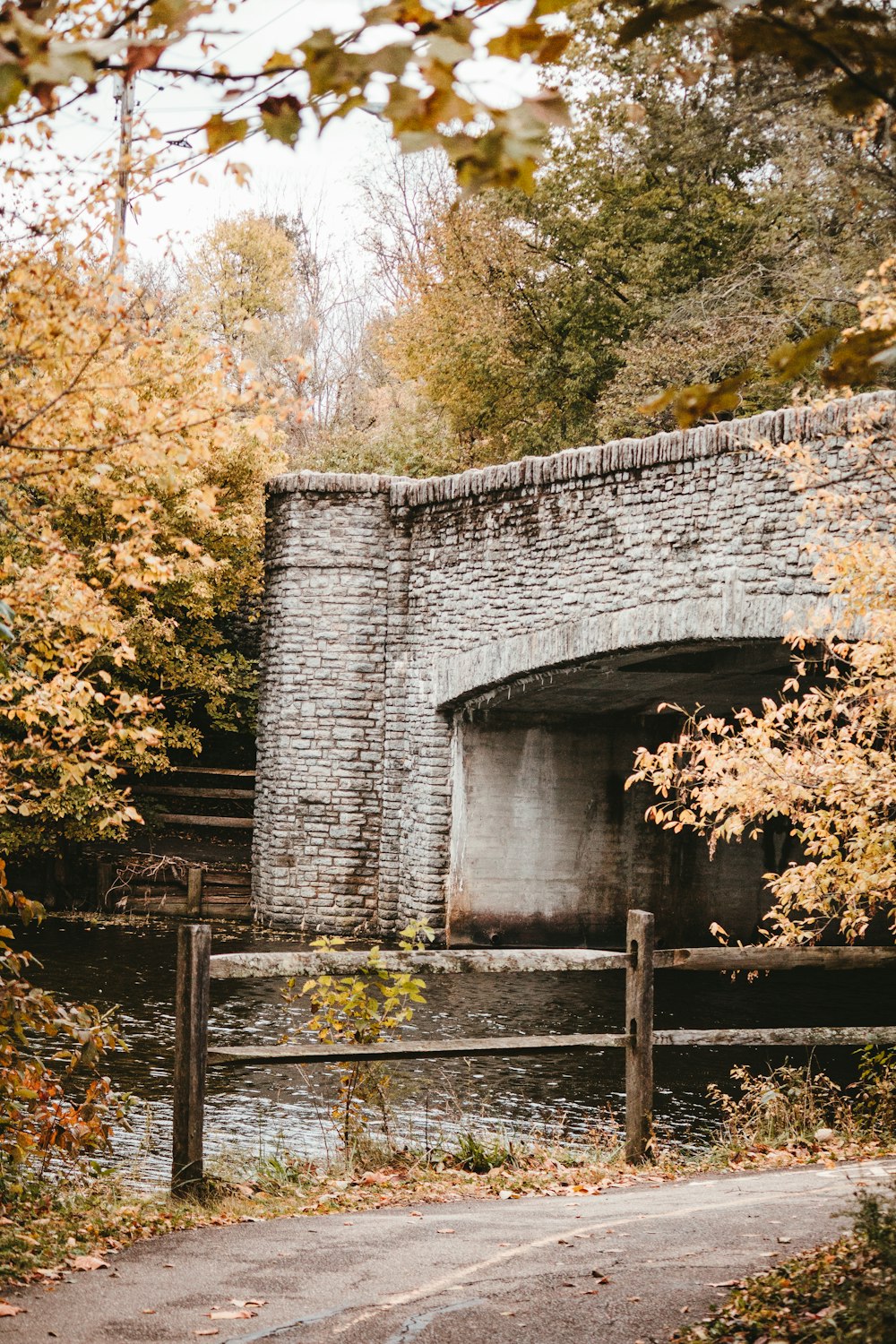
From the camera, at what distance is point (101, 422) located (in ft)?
14.9

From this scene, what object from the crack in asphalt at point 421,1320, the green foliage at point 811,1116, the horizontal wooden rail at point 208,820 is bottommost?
the green foliage at point 811,1116

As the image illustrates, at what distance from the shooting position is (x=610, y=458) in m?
12.0

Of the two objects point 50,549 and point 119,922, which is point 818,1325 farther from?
point 119,922

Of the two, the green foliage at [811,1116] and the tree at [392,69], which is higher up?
the tree at [392,69]

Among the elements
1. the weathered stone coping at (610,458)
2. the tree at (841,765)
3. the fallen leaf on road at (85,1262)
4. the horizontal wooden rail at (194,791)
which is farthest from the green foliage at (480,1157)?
the horizontal wooden rail at (194,791)

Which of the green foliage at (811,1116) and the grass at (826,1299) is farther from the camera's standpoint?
the green foliage at (811,1116)

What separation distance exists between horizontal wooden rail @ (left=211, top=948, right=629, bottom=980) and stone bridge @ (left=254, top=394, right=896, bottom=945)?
689 cm

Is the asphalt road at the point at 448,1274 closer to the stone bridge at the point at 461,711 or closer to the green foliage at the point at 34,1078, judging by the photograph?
the green foliage at the point at 34,1078

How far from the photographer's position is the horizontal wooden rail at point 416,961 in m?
4.88

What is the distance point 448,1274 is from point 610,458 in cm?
925

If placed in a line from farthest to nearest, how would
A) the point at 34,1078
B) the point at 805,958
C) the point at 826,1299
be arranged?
the point at 805,958, the point at 34,1078, the point at 826,1299

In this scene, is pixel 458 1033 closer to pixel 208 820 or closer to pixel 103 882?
pixel 103 882

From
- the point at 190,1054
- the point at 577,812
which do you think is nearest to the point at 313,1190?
the point at 190,1054

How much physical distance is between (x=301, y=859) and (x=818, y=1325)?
12350mm
